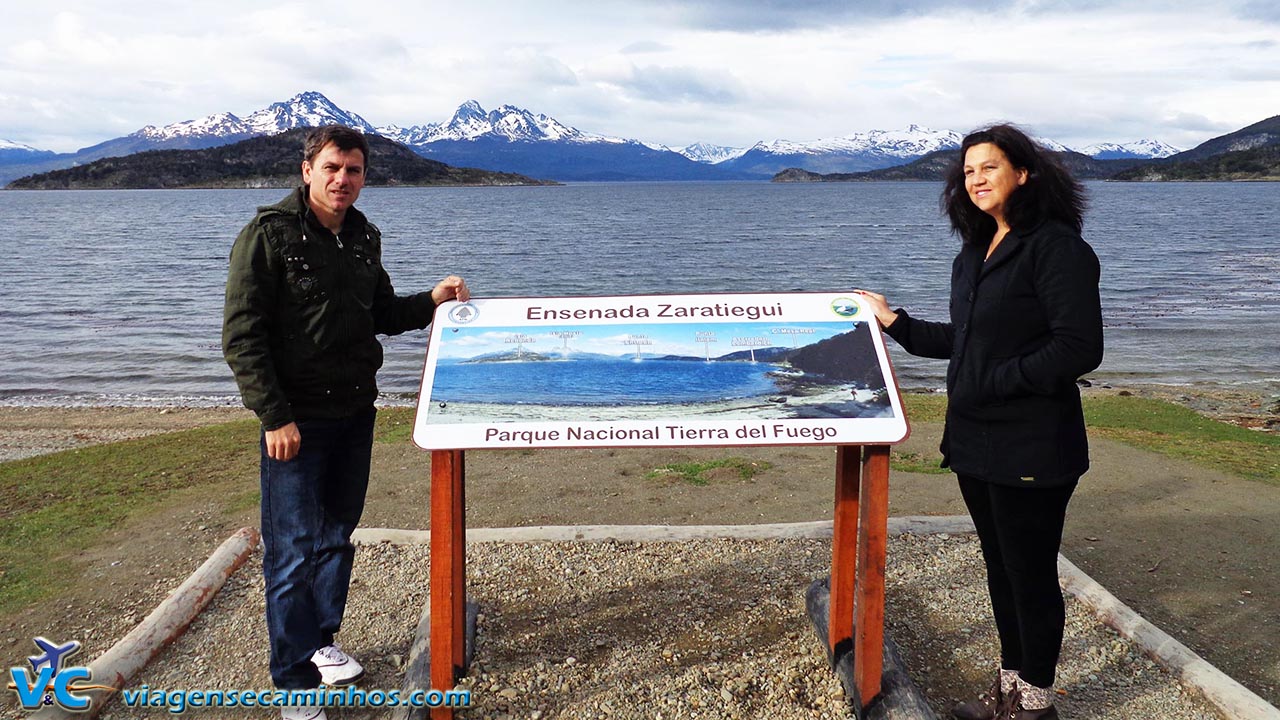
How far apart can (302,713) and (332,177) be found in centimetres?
245

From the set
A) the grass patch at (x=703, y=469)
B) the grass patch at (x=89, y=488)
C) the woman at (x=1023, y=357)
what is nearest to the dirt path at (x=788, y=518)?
the grass patch at (x=703, y=469)

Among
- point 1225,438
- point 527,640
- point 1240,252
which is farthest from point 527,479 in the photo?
point 1240,252

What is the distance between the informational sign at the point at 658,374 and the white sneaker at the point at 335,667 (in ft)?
4.90

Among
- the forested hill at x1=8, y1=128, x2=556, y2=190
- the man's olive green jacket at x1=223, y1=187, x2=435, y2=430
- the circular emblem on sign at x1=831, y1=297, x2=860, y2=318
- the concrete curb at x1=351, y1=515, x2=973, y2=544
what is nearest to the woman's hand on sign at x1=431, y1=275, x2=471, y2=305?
the man's olive green jacket at x1=223, y1=187, x2=435, y2=430

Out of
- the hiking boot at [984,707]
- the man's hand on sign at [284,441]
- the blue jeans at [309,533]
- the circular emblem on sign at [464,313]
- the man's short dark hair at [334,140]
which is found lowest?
the hiking boot at [984,707]

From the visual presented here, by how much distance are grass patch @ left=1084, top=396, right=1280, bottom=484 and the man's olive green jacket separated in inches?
327

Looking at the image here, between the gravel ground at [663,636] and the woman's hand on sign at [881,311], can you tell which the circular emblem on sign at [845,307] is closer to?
the woman's hand on sign at [881,311]

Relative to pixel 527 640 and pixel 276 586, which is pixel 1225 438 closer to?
pixel 527 640

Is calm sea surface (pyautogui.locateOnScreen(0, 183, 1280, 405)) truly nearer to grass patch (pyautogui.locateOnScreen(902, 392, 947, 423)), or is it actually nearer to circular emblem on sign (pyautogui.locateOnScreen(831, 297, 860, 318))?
grass patch (pyautogui.locateOnScreen(902, 392, 947, 423))

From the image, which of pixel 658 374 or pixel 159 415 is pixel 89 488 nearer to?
pixel 159 415

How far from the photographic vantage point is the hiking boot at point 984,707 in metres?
3.98

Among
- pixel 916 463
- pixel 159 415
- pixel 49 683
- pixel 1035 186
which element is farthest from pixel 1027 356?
pixel 159 415

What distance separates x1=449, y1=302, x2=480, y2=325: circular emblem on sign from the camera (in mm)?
4176

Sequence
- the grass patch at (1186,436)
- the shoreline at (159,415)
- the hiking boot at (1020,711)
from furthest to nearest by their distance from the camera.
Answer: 1. the shoreline at (159,415)
2. the grass patch at (1186,436)
3. the hiking boot at (1020,711)
